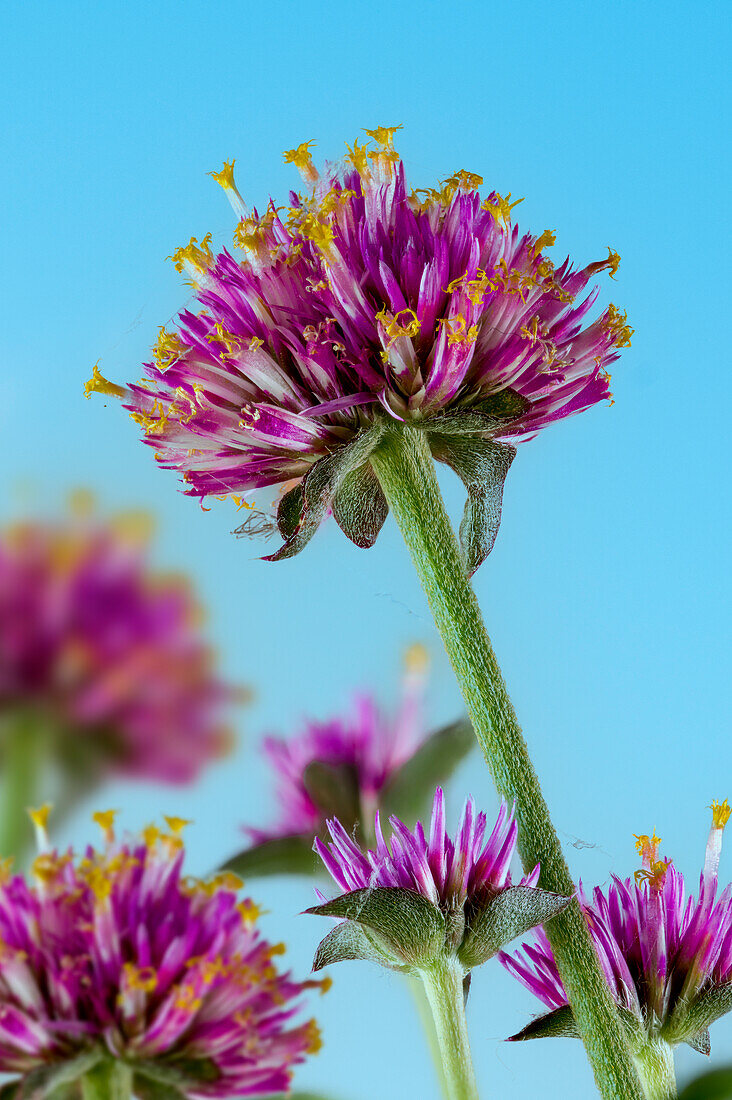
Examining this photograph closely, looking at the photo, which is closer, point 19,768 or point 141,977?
point 141,977

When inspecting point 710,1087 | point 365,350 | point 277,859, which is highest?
point 365,350

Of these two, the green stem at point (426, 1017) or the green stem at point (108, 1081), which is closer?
the green stem at point (108, 1081)

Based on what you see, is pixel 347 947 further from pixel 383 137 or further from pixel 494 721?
pixel 383 137

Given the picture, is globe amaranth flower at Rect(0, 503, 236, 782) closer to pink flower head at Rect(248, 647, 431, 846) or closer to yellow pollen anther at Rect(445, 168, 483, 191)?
pink flower head at Rect(248, 647, 431, 846)

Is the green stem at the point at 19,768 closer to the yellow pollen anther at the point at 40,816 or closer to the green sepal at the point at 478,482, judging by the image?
the yellow pollen anther at the point at 40,816

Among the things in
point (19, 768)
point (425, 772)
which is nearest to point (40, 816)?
point (19, 768)

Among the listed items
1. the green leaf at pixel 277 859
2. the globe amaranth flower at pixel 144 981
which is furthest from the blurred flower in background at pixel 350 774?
Result: the globe amaranth flower at pixel 144 981
